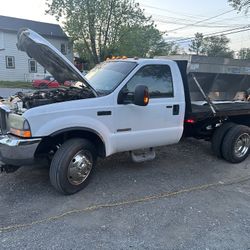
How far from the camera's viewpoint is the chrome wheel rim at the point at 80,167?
4051 millimetres

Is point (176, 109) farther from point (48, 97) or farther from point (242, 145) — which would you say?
point (48, 97)

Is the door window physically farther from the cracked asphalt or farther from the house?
the house

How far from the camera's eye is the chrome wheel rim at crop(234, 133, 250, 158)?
5.78 m

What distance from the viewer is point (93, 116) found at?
4109 mm

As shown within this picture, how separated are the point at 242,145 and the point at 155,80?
253 centimetres

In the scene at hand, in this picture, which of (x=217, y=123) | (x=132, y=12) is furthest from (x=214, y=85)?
(x=132, y=12)

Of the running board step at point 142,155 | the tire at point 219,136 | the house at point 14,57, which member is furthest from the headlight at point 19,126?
the house at point 14,57

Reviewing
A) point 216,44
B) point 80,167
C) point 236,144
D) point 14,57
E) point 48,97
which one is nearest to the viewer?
point 80,167

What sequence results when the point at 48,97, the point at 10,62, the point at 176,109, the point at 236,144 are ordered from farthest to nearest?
the point at 10,62
the point at 236,144
the point at 176,109
the point at 48,97

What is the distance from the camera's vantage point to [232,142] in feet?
18.3

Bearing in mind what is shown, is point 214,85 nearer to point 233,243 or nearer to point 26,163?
point 233,243

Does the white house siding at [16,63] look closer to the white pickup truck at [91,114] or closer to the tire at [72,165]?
the white pickup truck at [91,114]

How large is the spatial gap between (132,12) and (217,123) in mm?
28155

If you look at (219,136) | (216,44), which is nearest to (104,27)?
(219,136)
